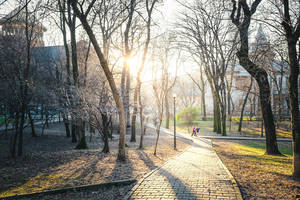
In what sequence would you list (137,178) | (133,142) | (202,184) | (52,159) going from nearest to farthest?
1. (202,184)
2. (137,178)
3. (52,159)
4. (133,142)

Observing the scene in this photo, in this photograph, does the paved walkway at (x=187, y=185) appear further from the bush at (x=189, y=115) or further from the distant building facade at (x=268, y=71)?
the bush at (x=189, y=115)

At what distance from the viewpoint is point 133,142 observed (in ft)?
63.2

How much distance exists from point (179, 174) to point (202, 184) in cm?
127

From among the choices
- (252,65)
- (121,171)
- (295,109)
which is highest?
(252,65)

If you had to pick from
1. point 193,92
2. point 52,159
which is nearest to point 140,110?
point 52,159

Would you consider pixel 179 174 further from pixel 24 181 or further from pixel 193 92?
pixel 193 92

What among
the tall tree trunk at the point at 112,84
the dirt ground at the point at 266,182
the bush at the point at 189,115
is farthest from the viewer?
the bush at the point at 189,115

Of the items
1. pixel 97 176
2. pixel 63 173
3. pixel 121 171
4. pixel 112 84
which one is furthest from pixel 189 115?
pixel 97 176

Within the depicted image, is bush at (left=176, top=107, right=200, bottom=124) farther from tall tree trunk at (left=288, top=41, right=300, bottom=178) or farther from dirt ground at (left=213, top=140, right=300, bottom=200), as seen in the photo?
tall tree trunk at (left=288, top=41, right=300, bottom=178)

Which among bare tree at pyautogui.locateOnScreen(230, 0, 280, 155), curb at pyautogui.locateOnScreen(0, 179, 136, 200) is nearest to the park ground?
curb at pyautogui.locateOnScreen(0, 179, 136, 200)

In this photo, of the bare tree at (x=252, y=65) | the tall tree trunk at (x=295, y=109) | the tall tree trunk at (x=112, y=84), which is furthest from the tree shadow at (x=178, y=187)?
the bare tree at (x=252, y=65)

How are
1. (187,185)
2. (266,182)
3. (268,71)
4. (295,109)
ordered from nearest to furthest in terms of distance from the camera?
(187,185), (266,182), (295,109), (268,71)

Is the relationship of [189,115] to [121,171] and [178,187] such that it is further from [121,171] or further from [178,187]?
[178,187]

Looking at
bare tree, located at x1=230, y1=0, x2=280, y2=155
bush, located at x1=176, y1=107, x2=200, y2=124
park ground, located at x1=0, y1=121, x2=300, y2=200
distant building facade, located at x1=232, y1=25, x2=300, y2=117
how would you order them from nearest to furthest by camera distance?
park ground, located at x1=0, y1=121, x2=300, y2=200 → bare tree, located at x1=230, y1=0, x2=280, y2=155 → distant building facade, located at x1=232, y1=25, x2=300, y2=117 → bush, located at x1=176, y1=107, x2=200, y2=124
